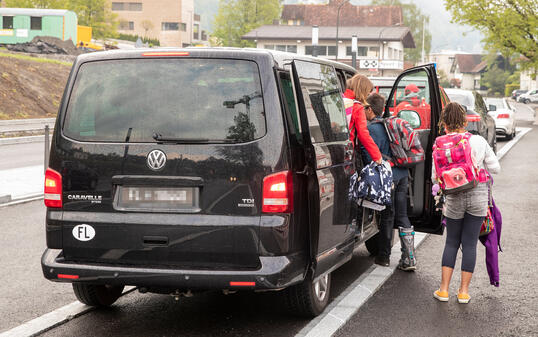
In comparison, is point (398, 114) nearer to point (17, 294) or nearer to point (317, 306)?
point (317, 306)

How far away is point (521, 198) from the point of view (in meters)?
11.8

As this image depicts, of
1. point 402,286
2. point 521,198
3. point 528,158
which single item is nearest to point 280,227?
point 402,286

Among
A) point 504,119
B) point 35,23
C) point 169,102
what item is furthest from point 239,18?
point 169,102

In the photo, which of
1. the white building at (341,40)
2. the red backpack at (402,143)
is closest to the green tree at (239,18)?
the white building at (341,40)

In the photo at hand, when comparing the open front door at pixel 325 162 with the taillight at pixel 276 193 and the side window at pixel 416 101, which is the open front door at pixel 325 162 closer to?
the taillight at pixel 276 193

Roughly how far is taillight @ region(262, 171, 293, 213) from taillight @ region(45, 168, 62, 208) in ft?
4.28

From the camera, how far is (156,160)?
14.7 ft

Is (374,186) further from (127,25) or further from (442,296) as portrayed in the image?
(127,25)

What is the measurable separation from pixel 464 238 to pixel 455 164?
59 cm

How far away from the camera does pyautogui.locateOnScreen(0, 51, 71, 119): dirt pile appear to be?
3009 centimetres

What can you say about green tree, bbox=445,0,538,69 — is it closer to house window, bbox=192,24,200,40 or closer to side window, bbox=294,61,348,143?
side window, bbox=294,61,348,143

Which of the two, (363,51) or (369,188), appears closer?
(369,188)

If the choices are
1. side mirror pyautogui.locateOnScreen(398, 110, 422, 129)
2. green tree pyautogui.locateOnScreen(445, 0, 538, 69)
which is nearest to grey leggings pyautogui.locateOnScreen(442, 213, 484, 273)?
side mirror pyautogui.locateOnScreen(398, 110, 422, 129)

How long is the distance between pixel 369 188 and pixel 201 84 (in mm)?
2019
